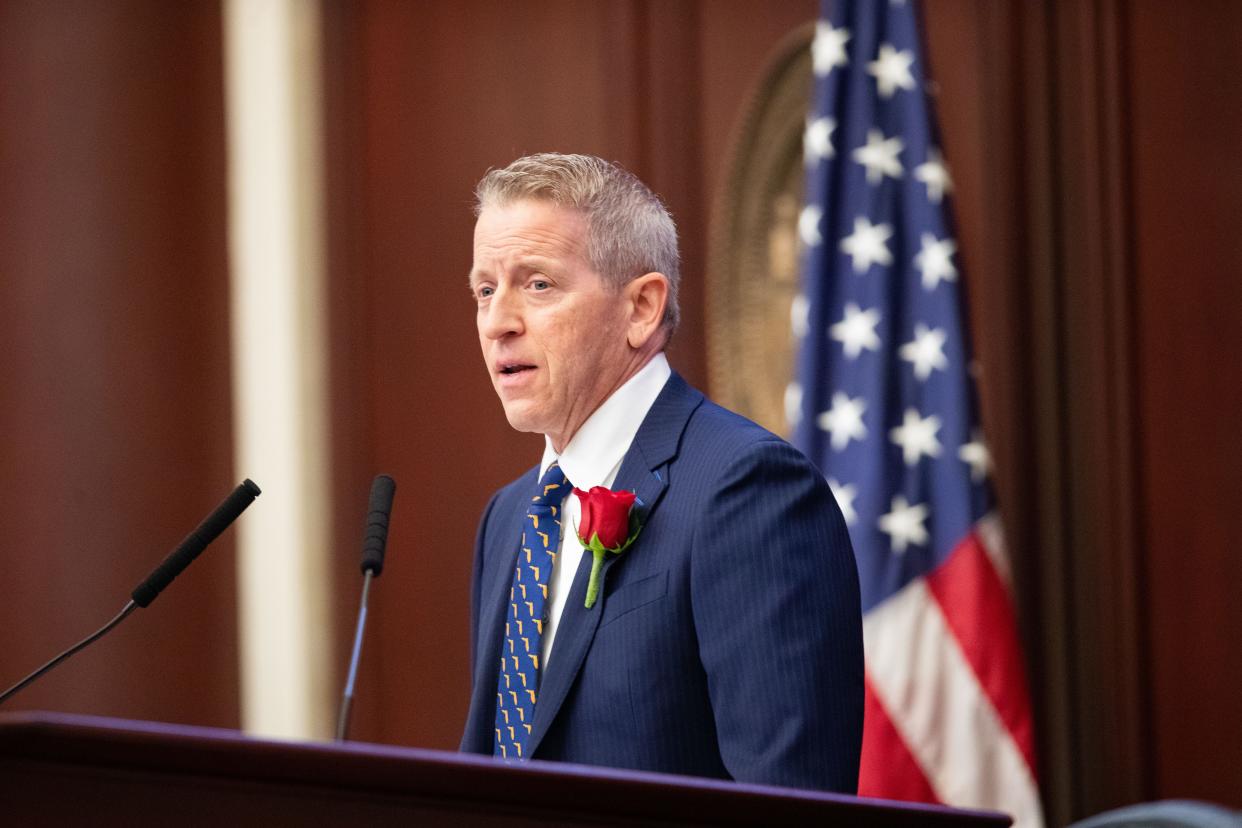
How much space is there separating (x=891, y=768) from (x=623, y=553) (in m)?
1.47

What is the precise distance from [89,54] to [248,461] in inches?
47.0

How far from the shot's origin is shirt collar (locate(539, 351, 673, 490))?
2100 millimetres

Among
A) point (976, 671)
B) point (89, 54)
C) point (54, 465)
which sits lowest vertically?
point (976, 671)

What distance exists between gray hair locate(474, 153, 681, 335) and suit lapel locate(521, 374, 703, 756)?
5.8 inches

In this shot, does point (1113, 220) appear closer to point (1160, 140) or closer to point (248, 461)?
point (1160, 140)

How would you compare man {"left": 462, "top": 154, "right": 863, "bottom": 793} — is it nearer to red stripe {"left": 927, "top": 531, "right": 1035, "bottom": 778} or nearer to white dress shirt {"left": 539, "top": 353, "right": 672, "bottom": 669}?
white dress shirt {"left": 539, "top": 353, "right": 672, "bottom": 669}

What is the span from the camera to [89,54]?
4039mm

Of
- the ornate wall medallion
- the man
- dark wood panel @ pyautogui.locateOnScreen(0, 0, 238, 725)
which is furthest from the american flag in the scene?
dark wood panel @ pyautogui.locateOnScreen(0, 0, 238, 725)

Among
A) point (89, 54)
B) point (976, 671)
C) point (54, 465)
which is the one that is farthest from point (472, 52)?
point (976, 671)

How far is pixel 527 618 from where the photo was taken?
2088 mm


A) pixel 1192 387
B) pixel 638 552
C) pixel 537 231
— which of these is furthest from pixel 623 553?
pixel 1192 387

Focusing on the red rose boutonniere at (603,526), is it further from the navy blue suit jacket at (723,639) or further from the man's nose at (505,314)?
the man's nose at (505,314)

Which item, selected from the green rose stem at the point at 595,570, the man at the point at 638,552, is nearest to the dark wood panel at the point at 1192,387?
the man at the point at 638,552

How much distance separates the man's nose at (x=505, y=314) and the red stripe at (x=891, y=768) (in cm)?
151
